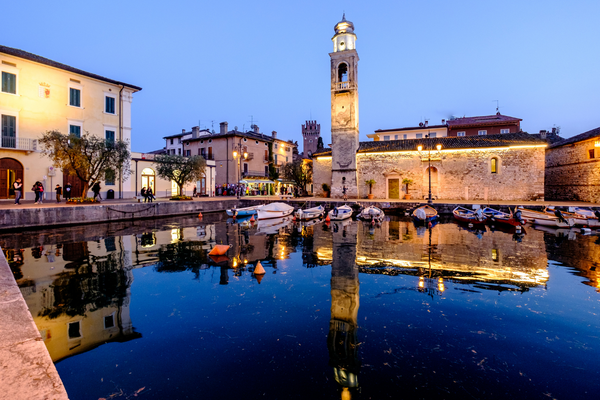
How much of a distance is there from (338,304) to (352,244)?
7.49m

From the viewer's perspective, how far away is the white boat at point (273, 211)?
24906 mm

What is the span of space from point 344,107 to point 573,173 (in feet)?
77.7

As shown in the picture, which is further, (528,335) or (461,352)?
(528,335)

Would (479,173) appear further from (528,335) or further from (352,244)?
(528,335)

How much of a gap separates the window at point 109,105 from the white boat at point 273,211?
18.4 m

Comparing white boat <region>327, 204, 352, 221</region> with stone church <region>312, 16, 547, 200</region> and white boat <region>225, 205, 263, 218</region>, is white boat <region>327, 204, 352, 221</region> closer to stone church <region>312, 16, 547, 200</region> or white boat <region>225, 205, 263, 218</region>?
white boat <region>225, 205, 263, 218</region>

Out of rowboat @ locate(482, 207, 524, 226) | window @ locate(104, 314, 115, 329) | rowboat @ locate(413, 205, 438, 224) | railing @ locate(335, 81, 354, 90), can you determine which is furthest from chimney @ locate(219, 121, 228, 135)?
window @ locate(104, 314, 115, 329)

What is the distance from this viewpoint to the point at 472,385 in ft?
13.1

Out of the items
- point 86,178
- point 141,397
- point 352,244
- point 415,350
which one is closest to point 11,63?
point 86,178

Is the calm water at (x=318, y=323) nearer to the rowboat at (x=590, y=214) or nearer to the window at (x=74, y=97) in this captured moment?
the rowboat at (x=590, y=214)

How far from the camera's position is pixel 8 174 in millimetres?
23984

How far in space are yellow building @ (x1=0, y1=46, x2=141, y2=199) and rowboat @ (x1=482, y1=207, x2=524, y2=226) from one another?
98.7 feet

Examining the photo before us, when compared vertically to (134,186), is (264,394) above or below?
below

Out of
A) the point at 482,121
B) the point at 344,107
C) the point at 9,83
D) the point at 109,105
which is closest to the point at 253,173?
the point at 344,107
